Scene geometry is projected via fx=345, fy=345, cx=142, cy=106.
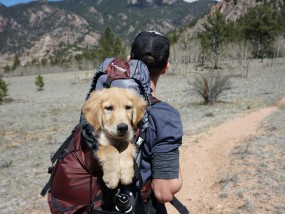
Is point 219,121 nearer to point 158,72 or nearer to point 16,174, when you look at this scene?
point 16,174

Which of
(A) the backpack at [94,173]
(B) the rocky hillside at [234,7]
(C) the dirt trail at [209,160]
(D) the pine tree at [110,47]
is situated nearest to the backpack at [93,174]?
(A) the backpack at [94,173]

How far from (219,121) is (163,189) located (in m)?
13.1

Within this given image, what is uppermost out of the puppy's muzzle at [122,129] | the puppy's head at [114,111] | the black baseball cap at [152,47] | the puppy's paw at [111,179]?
the black baseball cap at [152,47]

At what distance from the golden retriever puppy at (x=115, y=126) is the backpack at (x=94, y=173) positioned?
0.17 feet

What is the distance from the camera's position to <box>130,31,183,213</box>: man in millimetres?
2260

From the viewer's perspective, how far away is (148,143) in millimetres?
2266

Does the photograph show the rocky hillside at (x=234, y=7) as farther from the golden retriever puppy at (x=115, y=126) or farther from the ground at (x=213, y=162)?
the golden retriever puppy at (x=115, y=126)

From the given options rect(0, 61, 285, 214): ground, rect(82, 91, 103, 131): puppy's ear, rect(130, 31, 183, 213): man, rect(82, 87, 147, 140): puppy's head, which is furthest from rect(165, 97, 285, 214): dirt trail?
rect(82, 91, 103, 131): puppy's ear

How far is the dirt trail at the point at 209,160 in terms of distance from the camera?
23.7 ft

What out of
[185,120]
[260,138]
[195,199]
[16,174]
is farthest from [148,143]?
[185,120]

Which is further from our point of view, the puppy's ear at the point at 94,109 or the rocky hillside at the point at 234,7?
the rocky hillside at the point at 234,7

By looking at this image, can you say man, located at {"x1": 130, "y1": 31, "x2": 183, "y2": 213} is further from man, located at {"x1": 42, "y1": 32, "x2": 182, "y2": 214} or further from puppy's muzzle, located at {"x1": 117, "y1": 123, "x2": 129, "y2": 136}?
puppy's muzzle, located at {"x1": 117, "y1": 123, "x2": 129, "y2": 136}

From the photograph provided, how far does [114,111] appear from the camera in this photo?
2.46 metres

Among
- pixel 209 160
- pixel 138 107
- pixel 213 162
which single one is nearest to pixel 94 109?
pixel 138 107
